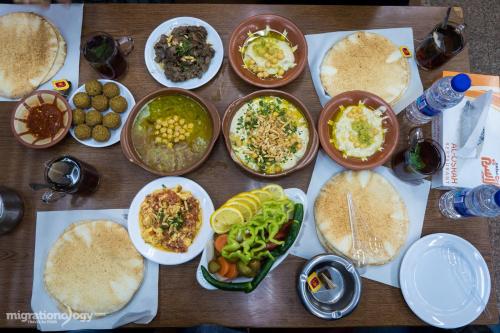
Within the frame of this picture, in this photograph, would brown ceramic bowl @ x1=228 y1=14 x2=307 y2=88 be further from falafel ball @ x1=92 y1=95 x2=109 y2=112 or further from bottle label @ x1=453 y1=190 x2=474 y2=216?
bottle label @ x1=453 y1=190 x2=474 y2=216

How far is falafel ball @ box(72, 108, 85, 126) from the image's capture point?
82.7 inches

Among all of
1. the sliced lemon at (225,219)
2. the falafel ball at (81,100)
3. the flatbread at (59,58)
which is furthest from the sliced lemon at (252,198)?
the flatbread at (59,58)

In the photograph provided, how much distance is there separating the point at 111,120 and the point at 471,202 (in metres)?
2.15

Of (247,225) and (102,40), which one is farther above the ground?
(102,40)

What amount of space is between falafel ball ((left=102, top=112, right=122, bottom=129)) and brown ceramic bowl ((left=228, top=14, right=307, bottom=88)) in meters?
0.79

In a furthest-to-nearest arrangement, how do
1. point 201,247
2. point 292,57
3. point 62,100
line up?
point 292,57, point 62,100, point 201,247

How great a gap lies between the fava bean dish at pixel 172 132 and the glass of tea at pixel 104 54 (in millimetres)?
329

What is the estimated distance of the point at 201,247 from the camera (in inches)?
76.9

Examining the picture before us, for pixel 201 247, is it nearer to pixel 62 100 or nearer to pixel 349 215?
pixel 349 215

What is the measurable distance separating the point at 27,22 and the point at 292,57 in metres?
1.80

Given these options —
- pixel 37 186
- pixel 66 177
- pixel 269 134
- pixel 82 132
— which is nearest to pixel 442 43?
pixel 269 134

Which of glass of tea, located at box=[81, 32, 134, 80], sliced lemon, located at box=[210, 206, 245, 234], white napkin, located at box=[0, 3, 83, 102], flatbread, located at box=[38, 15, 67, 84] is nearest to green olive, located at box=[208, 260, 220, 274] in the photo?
sliced lemon, located at box=[210, 206, 245, 234]

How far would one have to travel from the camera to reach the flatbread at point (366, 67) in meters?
2.31

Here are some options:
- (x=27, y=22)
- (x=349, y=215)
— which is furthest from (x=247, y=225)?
(x=27, y=22)
